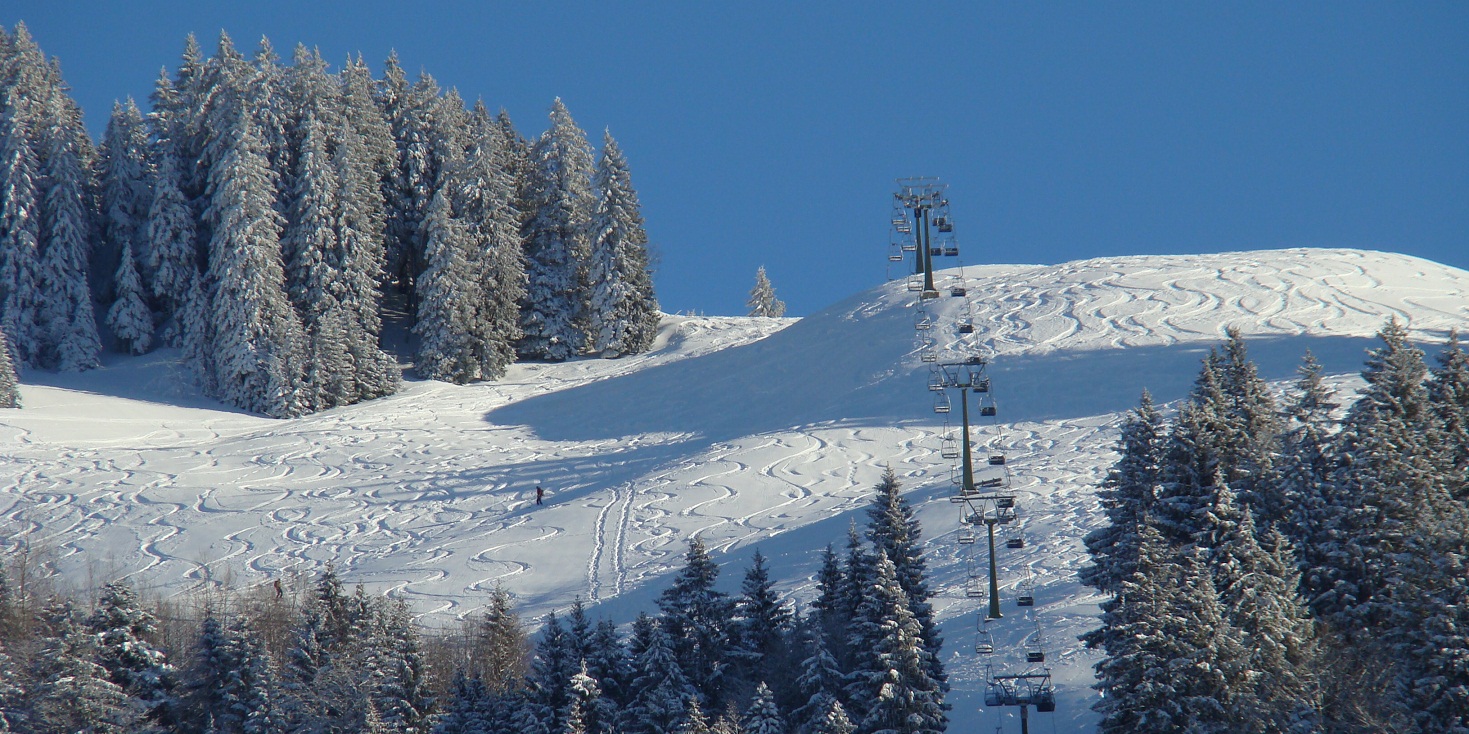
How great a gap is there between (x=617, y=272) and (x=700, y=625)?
36.2 m

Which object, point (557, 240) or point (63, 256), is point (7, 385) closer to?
point (63, 256)

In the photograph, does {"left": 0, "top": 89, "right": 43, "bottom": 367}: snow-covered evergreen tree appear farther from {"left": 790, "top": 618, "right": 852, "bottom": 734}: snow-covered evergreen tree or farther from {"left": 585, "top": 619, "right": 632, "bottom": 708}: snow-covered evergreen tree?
{"left": 790, "top": 618, "right": 852, "bottom": 734}: snow-covered evergreen tree

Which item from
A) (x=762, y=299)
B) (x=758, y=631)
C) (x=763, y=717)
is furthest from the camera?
(x=762, y=299)

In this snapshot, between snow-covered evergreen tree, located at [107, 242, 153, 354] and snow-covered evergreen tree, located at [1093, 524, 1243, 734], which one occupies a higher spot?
snow-covered evergreen tree, located at [107, 242, 153, 354]

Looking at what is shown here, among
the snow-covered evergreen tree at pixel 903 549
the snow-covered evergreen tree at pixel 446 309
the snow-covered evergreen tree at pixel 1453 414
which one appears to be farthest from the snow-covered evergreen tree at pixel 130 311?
the snow-covered evergreen tree at pixel 1453 414

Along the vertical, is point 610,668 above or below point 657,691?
above

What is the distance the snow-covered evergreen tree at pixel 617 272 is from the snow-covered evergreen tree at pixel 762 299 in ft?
103

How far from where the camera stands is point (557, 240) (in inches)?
2430

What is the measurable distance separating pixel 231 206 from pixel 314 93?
830 centimetres

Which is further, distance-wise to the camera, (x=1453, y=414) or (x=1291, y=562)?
(x=1453, y=414)

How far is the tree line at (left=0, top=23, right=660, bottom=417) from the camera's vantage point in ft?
168

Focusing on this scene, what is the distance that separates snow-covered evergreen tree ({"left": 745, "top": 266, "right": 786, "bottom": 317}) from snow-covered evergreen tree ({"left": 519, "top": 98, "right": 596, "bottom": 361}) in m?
30.9

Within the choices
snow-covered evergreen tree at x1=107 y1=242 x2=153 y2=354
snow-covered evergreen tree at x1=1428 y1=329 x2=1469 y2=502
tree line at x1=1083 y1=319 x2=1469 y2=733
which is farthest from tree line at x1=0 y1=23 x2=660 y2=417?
snow-covered evergreen tree at x1=1428 y1=329 x2=1469 y2=502

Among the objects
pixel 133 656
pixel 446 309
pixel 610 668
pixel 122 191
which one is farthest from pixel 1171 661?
pixel 122 191
